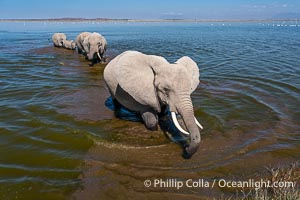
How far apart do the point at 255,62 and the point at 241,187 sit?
13314 millimetres

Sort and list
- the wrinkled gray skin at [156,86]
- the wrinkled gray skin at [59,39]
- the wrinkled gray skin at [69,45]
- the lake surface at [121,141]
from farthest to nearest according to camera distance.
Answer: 1. the wrinkled gray skin at [59,39]
2. the wrinkled gray skin at [69,45]
3. the wrinkled gray skin at [156,86]
4. the lake surface at [121,141]

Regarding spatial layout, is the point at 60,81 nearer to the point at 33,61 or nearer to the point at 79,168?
the point at 33,61

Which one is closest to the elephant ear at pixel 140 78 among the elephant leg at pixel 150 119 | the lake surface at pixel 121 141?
the elephant leg at pixel 150 119

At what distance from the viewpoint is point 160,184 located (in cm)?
524

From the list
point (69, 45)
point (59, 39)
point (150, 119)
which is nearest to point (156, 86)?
point (150, 119)

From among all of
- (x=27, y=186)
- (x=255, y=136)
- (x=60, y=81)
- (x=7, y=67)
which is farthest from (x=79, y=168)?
(x=7, y=67)

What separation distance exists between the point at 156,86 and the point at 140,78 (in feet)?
1.73

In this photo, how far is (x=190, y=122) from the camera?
18.3 feet

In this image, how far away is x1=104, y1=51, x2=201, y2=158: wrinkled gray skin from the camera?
5770 mm

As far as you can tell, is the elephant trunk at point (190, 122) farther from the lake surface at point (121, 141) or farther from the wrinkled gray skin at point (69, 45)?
the wrinkled gray skin at point (69, 45)

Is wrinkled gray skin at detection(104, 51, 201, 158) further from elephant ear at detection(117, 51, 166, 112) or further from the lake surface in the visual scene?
the lake surface

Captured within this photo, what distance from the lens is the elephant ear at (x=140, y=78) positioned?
260 inches

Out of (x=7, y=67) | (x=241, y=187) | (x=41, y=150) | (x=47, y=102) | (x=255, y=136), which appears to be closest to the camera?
(x=241, y=187)

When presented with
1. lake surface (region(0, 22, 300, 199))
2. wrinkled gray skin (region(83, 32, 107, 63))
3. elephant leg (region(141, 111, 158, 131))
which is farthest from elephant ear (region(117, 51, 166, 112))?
wrinkled gray skin (region(83, 32, 107, 63))
